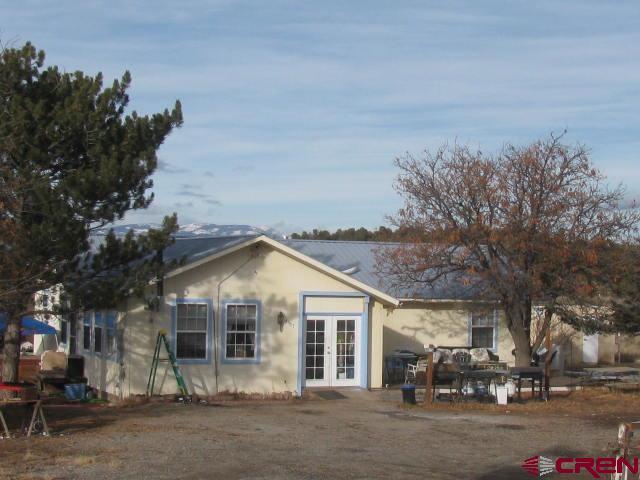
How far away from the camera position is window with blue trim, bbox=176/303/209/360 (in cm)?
2308

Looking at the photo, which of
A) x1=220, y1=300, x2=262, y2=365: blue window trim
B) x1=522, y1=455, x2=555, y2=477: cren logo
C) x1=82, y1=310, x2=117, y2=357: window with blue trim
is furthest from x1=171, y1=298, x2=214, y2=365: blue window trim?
x1=522, y1=455, x2=555, y2=477: cren logo

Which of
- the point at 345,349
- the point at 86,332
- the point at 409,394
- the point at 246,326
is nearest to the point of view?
the point at 409,394

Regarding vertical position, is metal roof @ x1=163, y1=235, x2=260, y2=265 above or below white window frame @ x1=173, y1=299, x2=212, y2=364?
above

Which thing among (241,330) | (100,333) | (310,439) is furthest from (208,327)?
(310,439)

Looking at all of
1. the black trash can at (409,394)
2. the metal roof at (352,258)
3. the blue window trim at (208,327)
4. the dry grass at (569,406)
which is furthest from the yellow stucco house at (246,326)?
the dry grass at (569,406)

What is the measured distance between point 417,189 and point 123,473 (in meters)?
14.6

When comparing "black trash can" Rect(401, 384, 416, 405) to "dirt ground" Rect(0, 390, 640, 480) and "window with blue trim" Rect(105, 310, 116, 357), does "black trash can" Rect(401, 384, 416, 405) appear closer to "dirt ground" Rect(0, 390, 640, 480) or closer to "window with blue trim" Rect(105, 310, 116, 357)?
"dirt ground" Rect(0, 390, 640, 480)

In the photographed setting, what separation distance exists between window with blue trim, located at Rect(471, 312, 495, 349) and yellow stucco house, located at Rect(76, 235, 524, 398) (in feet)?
7.10

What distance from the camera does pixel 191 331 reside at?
76.1ft

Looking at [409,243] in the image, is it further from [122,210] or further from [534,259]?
[122,210]

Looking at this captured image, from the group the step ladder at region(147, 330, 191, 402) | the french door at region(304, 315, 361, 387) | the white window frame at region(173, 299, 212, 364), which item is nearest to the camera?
the step ladder at region(147, 330, 191, 402)

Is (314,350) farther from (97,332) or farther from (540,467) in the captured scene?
(540,467)

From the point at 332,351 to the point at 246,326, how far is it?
2639 millimetres

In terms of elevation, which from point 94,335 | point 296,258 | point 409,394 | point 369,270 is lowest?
point 409,394
